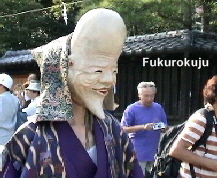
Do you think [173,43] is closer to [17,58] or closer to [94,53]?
[17,58]

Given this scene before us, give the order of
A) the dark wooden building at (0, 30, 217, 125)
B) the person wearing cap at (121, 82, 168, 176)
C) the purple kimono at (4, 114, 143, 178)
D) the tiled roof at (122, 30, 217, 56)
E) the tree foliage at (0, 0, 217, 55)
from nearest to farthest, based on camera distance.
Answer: the purple kimono at (4, 114, 143, 178) → the person wearing cap at (121, 82, 168, 176) → the tiled roof at (122, 30, 217, 56) → the dark wooden building at (0, 30, 217, 125) → the tree foliage at (0, 0, 217, 55)

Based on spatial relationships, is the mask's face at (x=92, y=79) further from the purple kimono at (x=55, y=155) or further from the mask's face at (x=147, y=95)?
the mask's face at (x=147, y=95)

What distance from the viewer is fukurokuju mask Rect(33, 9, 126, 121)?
2350mm

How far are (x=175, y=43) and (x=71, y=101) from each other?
8.00 metres

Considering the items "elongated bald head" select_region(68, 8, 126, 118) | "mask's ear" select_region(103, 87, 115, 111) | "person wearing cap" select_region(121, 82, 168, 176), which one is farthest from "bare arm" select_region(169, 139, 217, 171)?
"person wearing cap" select_region(121, 82, 168, 176)

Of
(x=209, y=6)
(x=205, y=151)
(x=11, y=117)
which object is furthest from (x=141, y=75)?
(x=205, y=151)

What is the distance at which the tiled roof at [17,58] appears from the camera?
1531 centimetres

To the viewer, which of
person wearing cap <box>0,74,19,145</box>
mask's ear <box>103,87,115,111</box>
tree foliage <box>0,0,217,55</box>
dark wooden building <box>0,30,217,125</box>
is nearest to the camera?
mask's ear <box>103,87,115,111</box>

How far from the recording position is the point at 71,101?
2.42 metres

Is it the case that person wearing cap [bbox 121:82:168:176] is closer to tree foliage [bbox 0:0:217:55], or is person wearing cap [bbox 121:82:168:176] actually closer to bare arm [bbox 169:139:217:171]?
bare arm [bbox 169:139:217:171]

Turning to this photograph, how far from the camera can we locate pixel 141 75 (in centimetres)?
1128

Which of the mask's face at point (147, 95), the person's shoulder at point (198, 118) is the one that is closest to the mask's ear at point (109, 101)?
Result: the person's shoulder at point (198, 118)

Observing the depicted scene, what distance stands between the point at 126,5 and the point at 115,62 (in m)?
10.6

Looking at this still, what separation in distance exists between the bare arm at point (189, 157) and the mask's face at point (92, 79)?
161 centimetres
